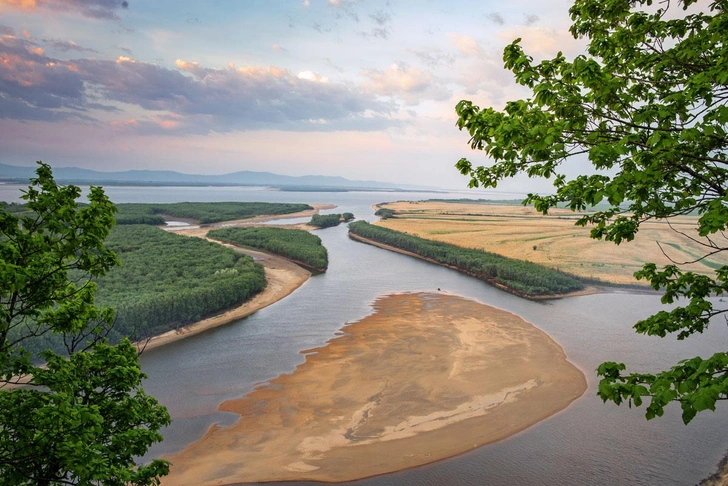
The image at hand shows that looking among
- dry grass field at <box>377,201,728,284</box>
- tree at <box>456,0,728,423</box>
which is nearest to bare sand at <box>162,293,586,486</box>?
tree at <box>456,0,728,423</box>

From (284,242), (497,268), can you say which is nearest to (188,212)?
(284,242)

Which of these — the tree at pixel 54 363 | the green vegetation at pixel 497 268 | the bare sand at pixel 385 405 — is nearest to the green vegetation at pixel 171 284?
the bare sand at pixel 385 405

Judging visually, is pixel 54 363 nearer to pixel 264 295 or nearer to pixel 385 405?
pixel 385 405

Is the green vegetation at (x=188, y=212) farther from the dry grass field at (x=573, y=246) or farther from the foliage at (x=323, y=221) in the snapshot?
the dry grass field at (x=573, y=246)

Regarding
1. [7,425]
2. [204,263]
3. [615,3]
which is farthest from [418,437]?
[204,263]

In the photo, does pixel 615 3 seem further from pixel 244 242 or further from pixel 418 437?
pixel 244 242

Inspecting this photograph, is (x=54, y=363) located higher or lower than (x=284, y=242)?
higher

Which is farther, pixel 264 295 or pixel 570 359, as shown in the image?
pixel 264 295
